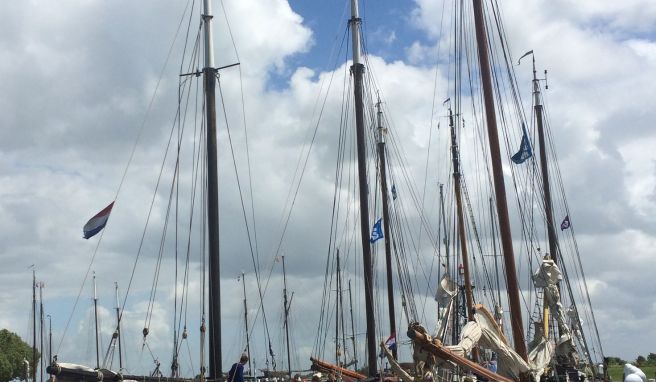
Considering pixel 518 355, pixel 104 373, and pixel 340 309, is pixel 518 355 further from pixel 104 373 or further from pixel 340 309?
pixel 340 309

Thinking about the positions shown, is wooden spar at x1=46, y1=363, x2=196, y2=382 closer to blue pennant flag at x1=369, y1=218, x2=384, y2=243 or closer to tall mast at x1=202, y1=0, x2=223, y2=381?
tall mast at x1=202, y1=0, x2=223, y2=381

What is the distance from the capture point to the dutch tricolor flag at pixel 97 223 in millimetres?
29859

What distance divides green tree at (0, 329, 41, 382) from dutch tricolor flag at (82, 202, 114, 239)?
A: 78238mm

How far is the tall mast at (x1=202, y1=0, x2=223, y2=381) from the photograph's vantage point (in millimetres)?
23453

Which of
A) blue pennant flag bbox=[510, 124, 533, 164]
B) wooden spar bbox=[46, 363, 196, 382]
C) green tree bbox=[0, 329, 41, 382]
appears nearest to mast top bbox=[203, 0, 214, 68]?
wooden spar bbox=[46, 363, 196, 382]

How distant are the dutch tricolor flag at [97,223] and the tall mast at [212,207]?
20.5ft

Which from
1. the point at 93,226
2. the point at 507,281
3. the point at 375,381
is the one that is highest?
the point at 93,226

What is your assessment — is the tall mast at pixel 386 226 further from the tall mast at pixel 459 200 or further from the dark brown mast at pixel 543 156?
the dark brown mast at pixel 543 156

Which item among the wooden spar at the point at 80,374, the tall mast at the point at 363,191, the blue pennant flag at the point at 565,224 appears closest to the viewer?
the wooden spar at the point at 80,374

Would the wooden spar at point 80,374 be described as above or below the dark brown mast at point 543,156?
below

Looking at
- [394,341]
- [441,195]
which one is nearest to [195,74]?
[394,341]

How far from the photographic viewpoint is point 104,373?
73.0ft

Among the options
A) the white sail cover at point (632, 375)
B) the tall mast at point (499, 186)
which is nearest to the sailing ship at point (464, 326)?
the tall mast at point (499, 186)

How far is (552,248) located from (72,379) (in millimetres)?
30169
